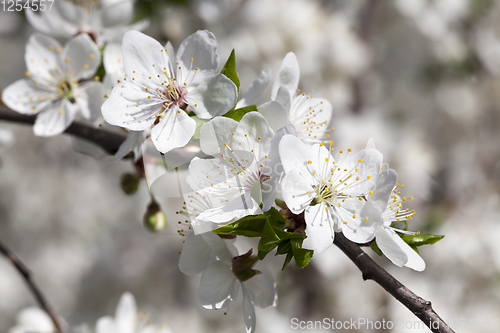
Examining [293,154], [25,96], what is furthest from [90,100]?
[293,154]

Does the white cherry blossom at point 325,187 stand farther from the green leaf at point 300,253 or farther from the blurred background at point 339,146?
the blurred background at point 339,146

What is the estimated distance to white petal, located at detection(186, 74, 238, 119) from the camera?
697 mm

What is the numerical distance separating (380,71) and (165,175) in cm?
308

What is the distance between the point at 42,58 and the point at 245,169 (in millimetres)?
614

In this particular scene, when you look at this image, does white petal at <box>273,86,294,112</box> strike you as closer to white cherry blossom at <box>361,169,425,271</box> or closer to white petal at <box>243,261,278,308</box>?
white cherry blossom at <box>361,169,425,271</box>

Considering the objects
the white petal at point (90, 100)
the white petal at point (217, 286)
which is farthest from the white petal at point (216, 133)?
the white petal at point (90, 100)

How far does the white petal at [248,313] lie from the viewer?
2.42 feet

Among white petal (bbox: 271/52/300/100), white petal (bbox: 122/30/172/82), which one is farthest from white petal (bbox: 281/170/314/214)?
white petal (bbox: 122/30/172/82)

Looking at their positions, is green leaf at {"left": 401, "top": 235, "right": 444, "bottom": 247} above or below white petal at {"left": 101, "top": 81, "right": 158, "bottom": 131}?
above

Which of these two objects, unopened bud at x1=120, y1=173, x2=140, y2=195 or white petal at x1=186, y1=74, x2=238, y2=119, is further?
unopened bud at x1=120, y1=173, x2=140, y2=195

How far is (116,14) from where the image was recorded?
3.34 ft

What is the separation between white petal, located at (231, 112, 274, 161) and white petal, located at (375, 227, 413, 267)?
9.1 inches

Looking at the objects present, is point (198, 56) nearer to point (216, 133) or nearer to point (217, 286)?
point (216, 133)

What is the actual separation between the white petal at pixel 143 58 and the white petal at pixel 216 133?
177 mm
